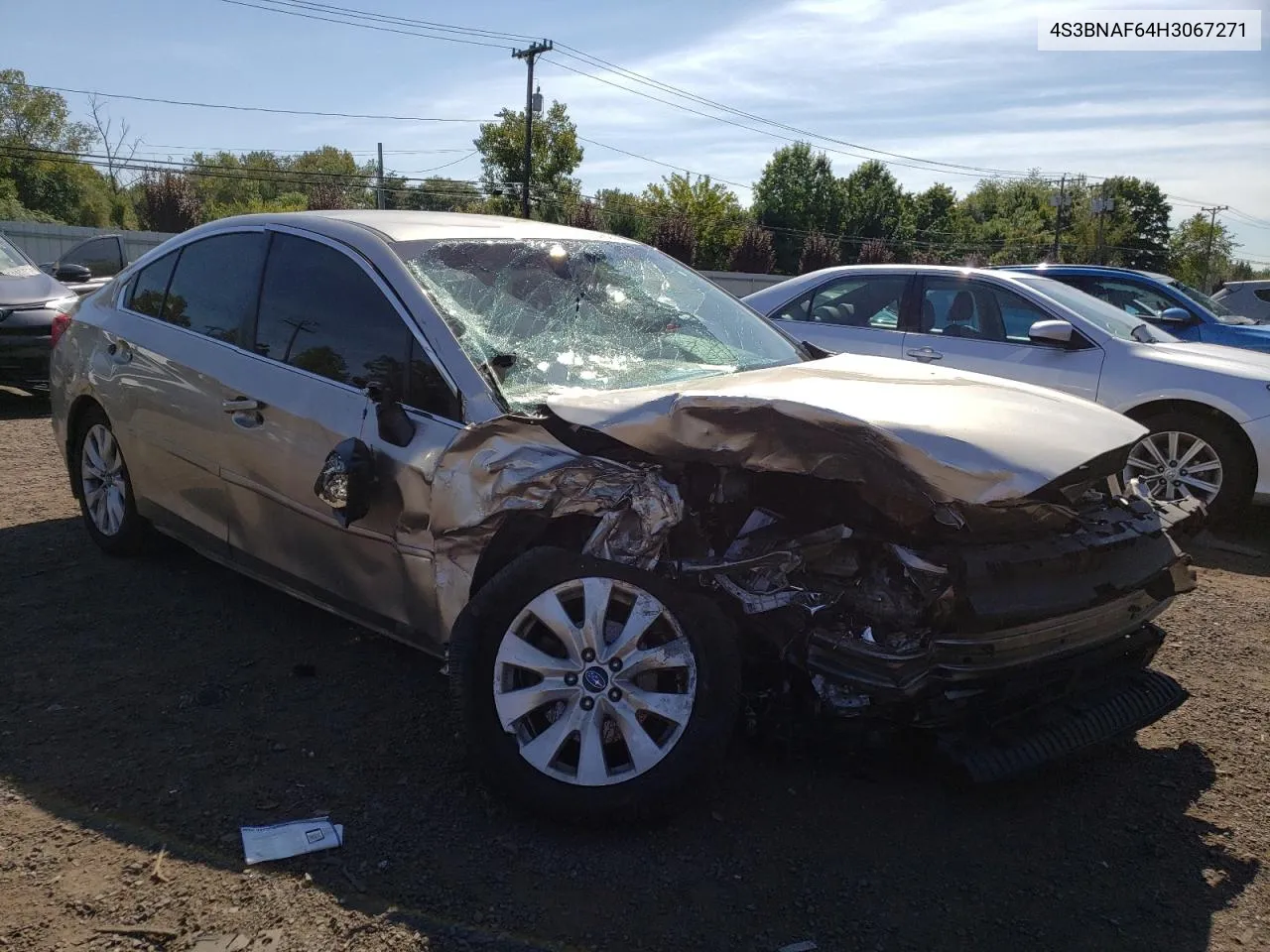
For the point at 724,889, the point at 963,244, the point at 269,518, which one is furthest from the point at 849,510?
the point at 963,244

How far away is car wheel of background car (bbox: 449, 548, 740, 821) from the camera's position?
8.92ft

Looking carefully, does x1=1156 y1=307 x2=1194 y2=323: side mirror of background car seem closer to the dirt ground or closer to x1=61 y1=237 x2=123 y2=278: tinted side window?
the dirt ground

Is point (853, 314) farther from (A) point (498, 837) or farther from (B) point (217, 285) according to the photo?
(A) point (498, 837)

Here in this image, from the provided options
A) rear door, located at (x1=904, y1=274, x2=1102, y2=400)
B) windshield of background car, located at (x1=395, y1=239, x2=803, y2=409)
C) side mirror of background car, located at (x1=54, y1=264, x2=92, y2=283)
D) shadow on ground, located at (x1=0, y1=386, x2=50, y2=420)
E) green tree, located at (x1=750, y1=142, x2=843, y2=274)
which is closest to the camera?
windshield of background car, located at (x1=395, y1=239, x2=803, y2=409)

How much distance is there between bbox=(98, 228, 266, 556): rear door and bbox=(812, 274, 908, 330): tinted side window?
4.57m

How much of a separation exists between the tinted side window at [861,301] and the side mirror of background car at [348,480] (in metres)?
5.00

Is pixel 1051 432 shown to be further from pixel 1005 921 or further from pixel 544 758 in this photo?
pixel 544 758

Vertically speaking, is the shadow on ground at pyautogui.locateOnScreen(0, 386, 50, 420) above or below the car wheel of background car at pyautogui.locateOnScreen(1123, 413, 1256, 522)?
below

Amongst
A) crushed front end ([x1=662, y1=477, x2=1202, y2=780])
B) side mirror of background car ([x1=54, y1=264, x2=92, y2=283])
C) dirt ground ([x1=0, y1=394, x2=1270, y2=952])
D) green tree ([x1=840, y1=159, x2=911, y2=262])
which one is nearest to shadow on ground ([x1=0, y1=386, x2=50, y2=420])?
side mirror of background car ([x1=54, y1=264, x2=92, y2=283])

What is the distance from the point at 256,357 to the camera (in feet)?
12.7

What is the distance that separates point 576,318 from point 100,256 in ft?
37.9

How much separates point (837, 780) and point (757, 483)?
0.98 m

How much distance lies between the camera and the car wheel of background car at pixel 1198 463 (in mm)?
6020

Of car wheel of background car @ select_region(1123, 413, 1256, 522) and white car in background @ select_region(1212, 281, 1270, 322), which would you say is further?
white car in background @ select_region(1212, 281, 1270, 322)
